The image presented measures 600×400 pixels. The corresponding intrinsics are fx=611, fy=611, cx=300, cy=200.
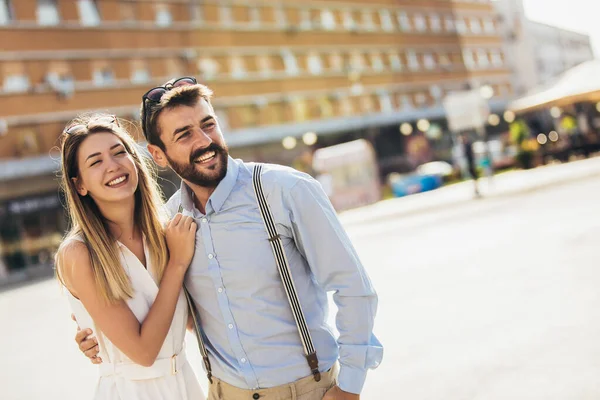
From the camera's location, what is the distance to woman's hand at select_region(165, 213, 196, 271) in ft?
8.00

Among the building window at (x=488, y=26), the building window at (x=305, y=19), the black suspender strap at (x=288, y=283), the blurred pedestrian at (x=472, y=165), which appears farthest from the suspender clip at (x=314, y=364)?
the building window at (x=488, y=26)

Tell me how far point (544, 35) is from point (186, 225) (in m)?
77.4

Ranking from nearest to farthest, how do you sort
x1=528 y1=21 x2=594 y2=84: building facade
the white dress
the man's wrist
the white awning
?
the man's wrist
the white dress
the white awning
x1=528 y1=21 x2=594 y2=84: building facade

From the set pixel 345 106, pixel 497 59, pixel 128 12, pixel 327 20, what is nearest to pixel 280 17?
pixel 327 20

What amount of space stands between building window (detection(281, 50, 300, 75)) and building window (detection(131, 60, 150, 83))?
32.1ft

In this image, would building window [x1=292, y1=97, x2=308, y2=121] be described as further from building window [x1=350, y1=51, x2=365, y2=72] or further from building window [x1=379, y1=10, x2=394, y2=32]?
building window [x1=379, y1=10, x2=394, y2=32]

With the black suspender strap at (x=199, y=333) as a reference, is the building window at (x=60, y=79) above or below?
above

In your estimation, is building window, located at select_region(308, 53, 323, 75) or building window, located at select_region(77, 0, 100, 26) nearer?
building window, located at select_region(77, 0, 100, 26)

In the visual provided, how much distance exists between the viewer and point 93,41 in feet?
105

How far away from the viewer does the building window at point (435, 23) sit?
5247 cm

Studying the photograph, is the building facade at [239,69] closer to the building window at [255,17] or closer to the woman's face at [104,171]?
the building window at [255,17]

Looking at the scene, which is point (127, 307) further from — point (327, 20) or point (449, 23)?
point (449, 23)

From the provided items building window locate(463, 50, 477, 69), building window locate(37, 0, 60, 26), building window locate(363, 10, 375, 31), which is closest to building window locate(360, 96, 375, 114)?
building window locate(363, 10, 375, 31)

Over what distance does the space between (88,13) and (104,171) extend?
32736 millimetres
